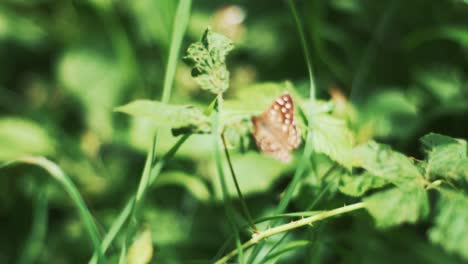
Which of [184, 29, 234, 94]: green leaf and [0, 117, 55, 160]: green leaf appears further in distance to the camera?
[0, 117, 55, 160]: green leaf

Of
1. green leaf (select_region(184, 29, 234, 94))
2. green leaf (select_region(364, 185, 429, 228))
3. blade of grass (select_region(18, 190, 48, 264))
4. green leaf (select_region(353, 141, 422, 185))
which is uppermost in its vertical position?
green leaf (select_region(184, 29, 234, 94))

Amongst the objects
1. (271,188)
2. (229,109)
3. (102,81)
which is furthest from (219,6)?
(229,109)

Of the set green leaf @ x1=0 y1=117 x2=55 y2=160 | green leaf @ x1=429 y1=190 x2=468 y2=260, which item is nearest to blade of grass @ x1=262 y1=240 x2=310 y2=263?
green leaf @ x1=429 y1=190 x2=468 y2=260

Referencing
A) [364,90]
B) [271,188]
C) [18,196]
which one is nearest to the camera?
[271,188]

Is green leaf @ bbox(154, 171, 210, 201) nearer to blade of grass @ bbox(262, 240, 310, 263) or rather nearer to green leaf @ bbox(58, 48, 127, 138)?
blade of grass @ bbox(262, 240, 310, 263)

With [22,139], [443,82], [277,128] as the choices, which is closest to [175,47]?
[277,128]

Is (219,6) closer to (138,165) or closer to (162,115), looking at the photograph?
(138,165)

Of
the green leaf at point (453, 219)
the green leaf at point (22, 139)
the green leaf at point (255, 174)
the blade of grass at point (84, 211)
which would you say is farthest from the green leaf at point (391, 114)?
the green leaf at point (22, 139)

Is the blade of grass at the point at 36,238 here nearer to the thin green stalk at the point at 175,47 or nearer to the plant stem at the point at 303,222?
the thin green stalk at the point at 175,47
